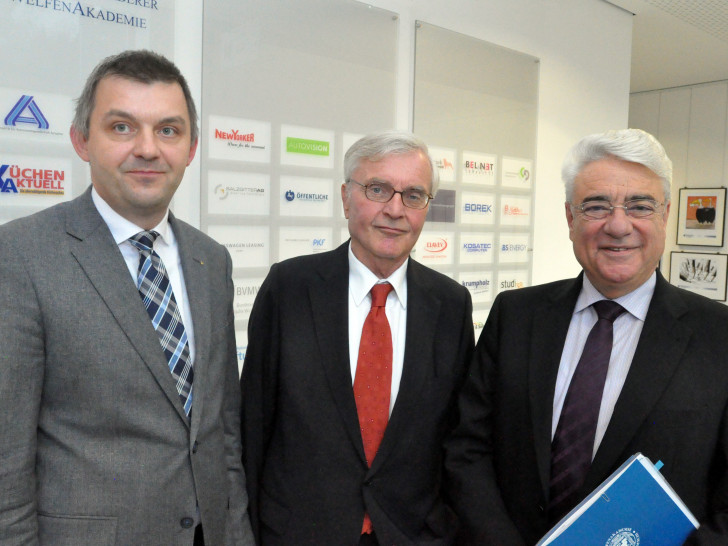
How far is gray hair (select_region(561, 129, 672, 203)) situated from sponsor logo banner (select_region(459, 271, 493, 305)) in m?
2.12

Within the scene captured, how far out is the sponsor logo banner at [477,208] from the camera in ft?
11.7

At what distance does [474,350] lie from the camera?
1.72 m

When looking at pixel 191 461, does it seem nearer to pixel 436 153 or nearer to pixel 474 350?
pixel 474 350

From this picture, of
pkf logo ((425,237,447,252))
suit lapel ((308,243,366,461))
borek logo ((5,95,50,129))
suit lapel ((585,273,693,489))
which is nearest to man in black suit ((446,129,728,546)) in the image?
suit lapel ((585,273,693,489))

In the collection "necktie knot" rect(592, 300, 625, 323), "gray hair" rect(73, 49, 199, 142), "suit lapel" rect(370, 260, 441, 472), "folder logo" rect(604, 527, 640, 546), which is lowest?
"folder logo" rect(604, 527, 640, 546)

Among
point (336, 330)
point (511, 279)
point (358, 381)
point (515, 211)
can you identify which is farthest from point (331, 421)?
point (515, 211)

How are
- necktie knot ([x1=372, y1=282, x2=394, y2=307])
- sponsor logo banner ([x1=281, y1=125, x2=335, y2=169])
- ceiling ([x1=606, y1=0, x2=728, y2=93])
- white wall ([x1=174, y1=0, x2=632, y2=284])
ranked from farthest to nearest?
ceiling ([x1=606, y1=0, x2=728, y2=93]) → white wall ([x1=174, y1=0, x2=632, y2=284]) → sponsor logo banner ([x1=281, y1=125, x2=335, y2=169]) → necktie knot ([x1=372, y1=282, x2=394, y2=307])

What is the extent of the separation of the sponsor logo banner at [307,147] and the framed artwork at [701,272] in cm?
528

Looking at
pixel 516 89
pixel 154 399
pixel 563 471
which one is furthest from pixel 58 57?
pixel 516 89

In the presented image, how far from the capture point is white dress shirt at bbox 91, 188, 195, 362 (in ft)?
4.23

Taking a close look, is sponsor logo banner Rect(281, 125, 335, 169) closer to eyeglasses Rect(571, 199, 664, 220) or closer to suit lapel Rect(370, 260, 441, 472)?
suit lapel Rect(370, 260, 441, 472)

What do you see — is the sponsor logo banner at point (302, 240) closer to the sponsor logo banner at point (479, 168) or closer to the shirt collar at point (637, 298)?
the sponsor logo banner at point (479, 168)

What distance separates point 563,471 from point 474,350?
441 mm

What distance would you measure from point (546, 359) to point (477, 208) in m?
2.28
